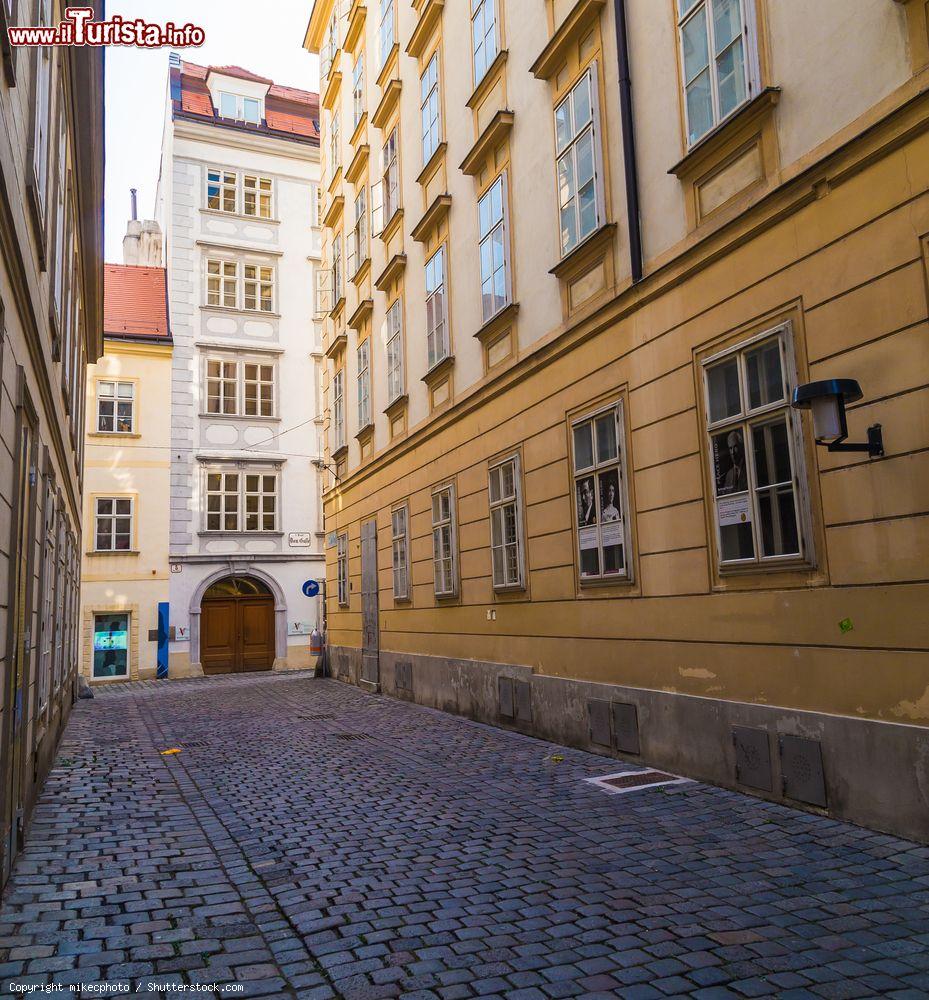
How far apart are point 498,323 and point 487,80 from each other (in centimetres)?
338

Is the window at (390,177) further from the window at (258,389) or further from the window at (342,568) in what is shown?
the window at (258,389)

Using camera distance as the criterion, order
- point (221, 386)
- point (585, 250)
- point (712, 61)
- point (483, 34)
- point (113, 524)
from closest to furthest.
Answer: point (712, 61) < point (585, 250) < point (483, 34) < point (113, 524) < point (221, 386)

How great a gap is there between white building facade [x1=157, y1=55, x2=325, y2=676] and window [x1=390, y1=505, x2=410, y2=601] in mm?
11863

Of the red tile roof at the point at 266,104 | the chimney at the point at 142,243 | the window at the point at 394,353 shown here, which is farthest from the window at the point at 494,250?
the chimney at the point at 142,243

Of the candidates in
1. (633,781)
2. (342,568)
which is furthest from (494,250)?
(342,568)

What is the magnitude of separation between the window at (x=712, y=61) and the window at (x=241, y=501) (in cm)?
2168

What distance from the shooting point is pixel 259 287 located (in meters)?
28.8

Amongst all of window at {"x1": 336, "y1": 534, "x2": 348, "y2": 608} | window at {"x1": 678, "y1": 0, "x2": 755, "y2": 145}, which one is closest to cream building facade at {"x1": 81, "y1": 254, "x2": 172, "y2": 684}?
window at {"x1": 336, "y1": 534, "x2": 348, "y2": 608}

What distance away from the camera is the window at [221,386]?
27.4 meters

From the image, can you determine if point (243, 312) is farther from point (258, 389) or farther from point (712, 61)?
point (712, 61)

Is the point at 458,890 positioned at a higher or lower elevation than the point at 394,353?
lower

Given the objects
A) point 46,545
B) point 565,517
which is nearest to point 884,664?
point 565,517

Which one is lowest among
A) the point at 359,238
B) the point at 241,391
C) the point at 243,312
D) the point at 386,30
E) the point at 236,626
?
the point at 236,626

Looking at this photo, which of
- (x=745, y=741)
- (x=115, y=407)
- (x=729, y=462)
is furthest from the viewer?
(x=115, y=407)
